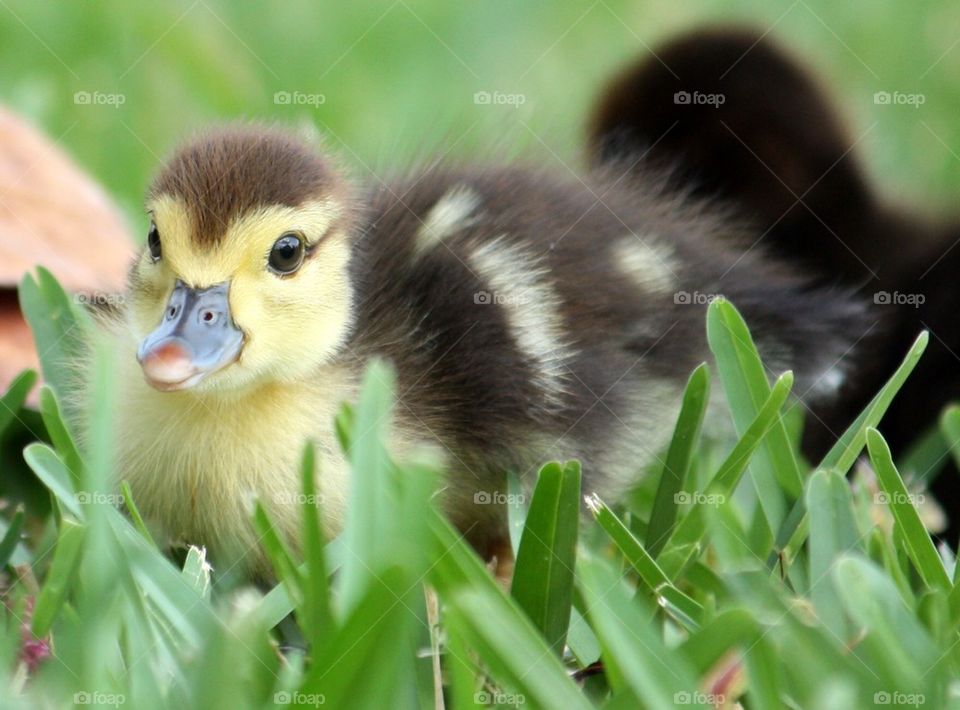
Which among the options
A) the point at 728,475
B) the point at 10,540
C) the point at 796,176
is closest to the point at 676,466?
the point at 728,475

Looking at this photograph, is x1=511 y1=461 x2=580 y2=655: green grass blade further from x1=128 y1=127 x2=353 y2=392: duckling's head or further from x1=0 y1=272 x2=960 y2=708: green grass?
x1=128 y1=127 x2=353 y2=392: duckling's head

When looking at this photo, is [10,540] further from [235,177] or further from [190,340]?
[235,177]

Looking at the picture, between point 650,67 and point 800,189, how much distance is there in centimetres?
28

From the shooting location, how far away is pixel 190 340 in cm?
118

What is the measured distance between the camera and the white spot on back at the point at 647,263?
1.52 m

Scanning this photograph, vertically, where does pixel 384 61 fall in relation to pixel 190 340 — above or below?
above

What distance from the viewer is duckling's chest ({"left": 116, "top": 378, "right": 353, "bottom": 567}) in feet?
4.20

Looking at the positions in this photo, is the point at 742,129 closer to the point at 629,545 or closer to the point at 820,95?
the point at 820,95

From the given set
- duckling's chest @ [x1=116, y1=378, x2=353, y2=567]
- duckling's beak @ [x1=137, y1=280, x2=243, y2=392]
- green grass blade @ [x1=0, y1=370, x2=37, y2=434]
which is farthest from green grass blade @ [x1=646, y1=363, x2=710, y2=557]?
green grass blade @ [x1=0, y1=370, x2=37, y2=434]

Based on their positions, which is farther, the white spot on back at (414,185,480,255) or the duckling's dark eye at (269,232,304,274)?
the white spot on back at (414,185,480,255)

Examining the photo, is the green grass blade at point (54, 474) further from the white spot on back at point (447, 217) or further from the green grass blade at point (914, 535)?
the green grass blade at point (914, 535)

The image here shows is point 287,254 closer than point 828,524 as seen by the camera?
No

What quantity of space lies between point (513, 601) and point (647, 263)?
2.13 ft

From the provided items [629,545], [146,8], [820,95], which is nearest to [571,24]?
[146,8]
